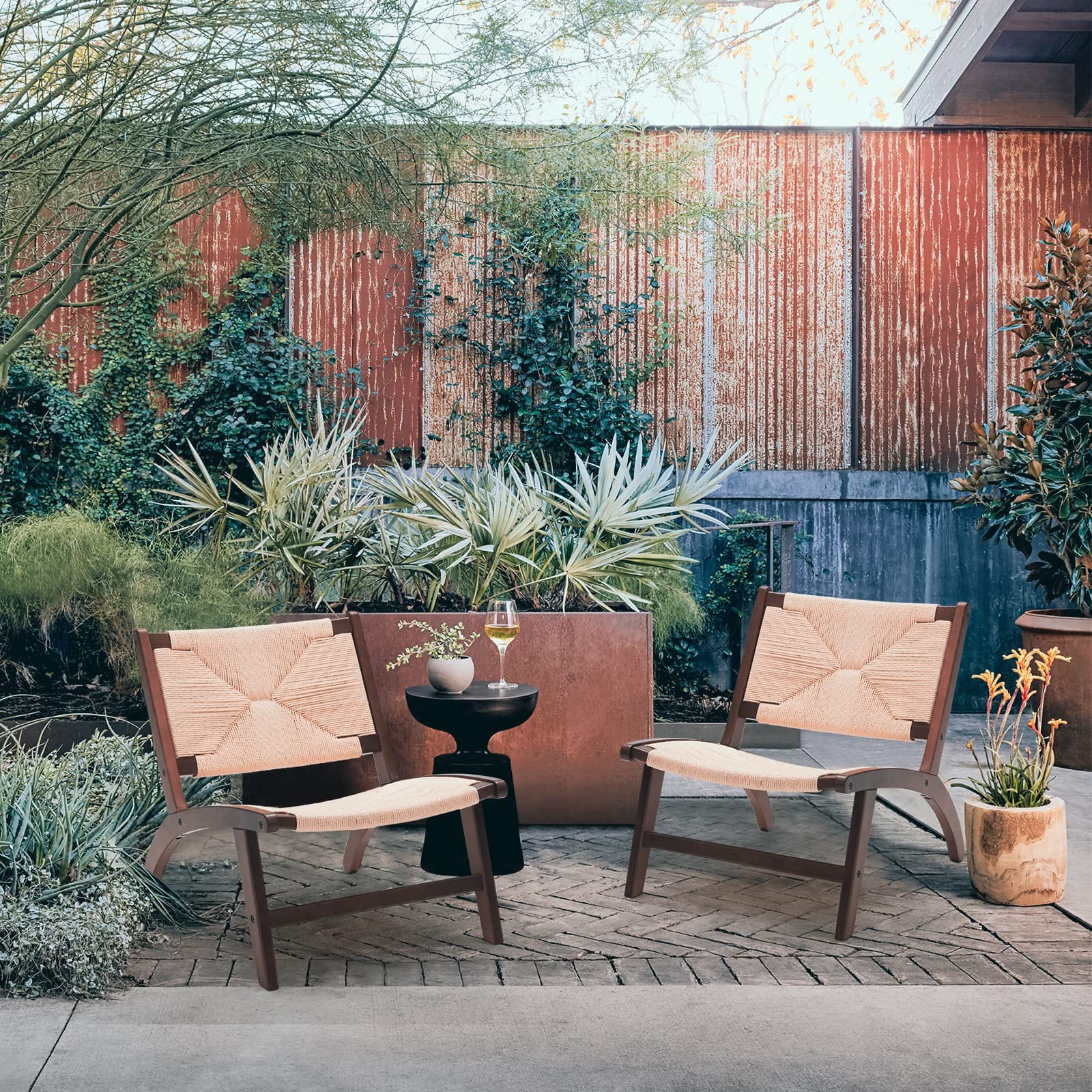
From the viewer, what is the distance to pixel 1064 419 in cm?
612

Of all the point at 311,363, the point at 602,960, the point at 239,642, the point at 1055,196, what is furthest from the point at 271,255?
the point at 602,960

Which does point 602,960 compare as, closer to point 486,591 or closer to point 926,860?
point 926,860

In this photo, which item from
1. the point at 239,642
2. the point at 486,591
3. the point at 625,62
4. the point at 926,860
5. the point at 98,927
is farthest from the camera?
the point at 625,62

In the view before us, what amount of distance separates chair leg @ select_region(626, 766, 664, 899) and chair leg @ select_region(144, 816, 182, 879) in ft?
4.33

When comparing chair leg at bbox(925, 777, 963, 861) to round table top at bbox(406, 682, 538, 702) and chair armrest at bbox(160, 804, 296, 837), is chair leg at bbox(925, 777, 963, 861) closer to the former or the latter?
round table top at bbox(406, 682, 538, 702)

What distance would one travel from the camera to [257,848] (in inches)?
109

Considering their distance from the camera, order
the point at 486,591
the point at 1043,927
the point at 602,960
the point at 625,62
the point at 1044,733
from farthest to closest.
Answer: the point at 1044,733 < the point at 625,62 < the point at 486,591 < the point at 1043,927 < the point at 602,960

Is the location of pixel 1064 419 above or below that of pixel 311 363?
below

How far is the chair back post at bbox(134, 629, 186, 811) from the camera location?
3102 millimetres

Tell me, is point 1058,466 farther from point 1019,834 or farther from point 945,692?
point 1019,834

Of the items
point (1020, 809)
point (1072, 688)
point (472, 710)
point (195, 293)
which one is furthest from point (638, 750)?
point (195, 293)

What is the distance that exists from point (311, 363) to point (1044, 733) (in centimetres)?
502

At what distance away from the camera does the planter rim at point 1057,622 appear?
5.82m

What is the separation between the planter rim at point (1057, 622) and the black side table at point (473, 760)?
3.35 meters
